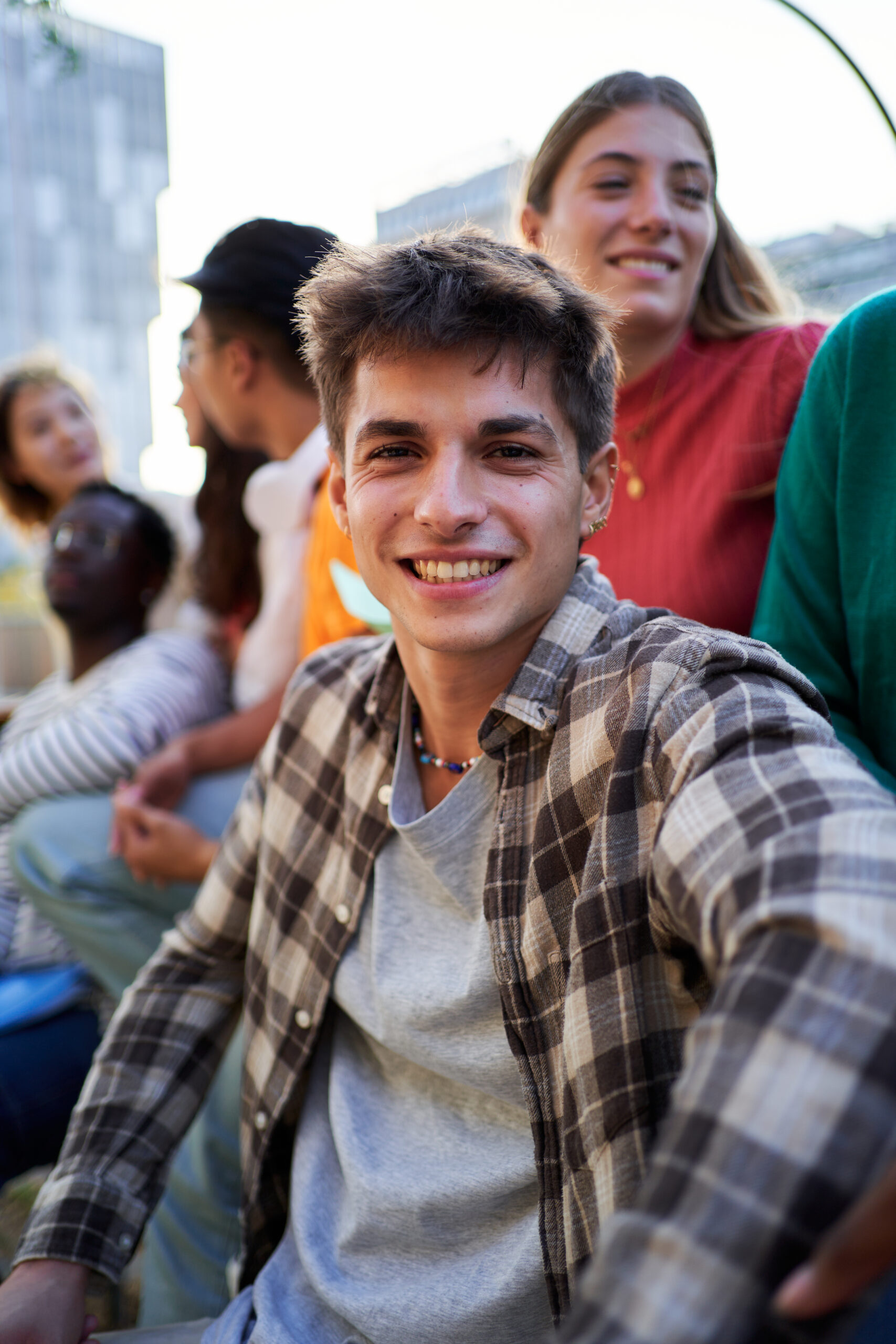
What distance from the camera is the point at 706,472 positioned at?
195 cm

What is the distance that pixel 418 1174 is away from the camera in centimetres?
129

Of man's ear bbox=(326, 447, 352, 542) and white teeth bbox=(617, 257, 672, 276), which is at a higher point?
white teeth bbox=(617, 257, 672, 276)

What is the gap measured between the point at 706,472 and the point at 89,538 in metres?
2.01

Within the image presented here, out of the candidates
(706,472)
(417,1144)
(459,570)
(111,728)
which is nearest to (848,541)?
(706,472)

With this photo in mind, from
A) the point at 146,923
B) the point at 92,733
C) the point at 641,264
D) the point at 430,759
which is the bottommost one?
the point at 146,923

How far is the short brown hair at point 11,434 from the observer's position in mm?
4008

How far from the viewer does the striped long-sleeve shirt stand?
2.59 m

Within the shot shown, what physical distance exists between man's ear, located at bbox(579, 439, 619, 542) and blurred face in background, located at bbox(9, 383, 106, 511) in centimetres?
293

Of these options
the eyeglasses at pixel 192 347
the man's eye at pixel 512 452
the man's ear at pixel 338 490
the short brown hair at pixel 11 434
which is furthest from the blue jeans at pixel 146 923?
the short brown hair at pixel 11 434

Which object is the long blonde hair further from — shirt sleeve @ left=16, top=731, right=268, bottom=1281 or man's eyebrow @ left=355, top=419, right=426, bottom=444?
shirt sleeve @ left=16, top=731, right=268, bottom=1281

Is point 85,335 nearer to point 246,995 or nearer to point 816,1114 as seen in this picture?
point 246,995

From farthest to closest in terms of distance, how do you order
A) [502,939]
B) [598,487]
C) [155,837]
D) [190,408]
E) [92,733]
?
[190,408]
[92,733]
[155,837]
[598,487]
[502,939]

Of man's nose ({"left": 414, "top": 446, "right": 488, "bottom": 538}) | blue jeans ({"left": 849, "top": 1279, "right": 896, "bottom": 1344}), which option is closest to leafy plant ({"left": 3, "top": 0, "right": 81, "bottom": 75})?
man's nose ({"left": 414, "top": 446, "right": 488, "bottom": 538})

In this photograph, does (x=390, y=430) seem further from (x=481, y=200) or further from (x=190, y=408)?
(x=190, y=408)
